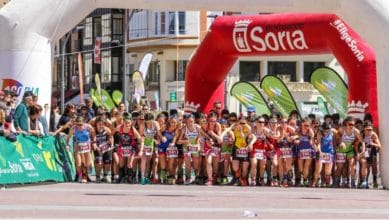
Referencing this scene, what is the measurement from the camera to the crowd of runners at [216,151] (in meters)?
18.3

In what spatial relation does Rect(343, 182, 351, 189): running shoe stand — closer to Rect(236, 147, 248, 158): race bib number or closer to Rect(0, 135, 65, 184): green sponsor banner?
Rect(236, 147, 248, 158): race bib number

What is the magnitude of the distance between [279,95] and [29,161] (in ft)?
36.5

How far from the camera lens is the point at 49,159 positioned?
17.7 m

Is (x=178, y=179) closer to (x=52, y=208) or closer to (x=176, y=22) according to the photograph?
(x=52, y=208)

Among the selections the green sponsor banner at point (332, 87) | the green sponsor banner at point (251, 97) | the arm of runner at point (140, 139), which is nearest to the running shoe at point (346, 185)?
the arm of runner at point (140, 139)

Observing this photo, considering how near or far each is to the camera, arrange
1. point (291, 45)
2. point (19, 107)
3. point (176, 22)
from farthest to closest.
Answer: point (176, 22) → point (291, 45) → point (19, 107)

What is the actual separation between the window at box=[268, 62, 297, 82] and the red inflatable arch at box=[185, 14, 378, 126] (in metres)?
34.5

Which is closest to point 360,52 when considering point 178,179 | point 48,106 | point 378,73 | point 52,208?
point 378,73

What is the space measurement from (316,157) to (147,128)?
342 centimetres

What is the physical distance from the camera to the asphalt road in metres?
12.5

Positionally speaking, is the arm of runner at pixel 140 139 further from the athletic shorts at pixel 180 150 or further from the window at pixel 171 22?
the window at pixel 171 22

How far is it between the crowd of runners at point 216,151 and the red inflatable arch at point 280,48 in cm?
139

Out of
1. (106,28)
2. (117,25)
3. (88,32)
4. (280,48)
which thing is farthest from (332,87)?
(88,32)

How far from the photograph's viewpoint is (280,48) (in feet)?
72.4
